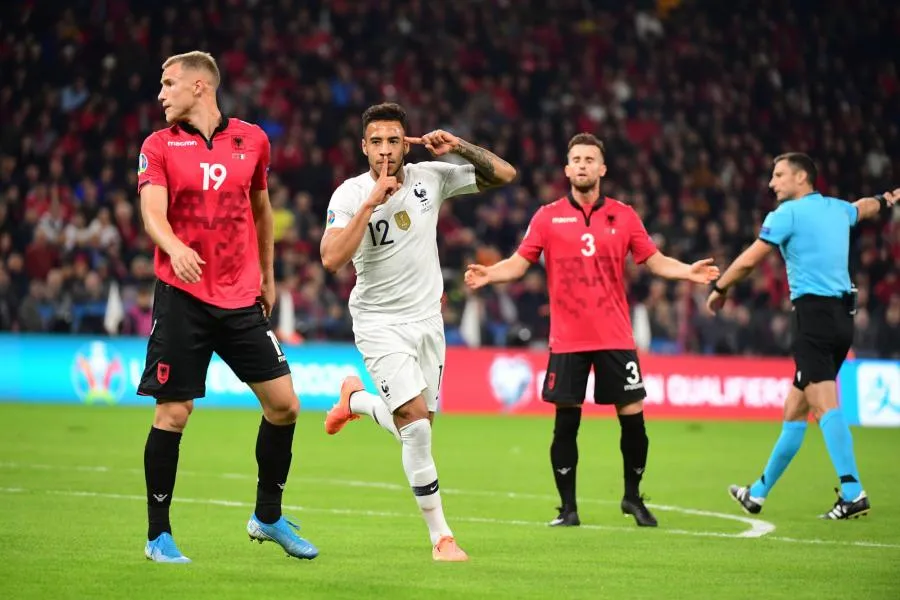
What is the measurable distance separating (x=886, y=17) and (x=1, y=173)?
1999 cm

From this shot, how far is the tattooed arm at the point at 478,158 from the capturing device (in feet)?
26.6

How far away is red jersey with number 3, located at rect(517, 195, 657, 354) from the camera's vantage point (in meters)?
10.2

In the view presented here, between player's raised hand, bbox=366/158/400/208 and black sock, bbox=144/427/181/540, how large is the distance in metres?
1.60

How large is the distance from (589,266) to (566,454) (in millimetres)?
1341

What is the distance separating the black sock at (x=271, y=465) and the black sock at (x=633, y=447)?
3004 millimetres

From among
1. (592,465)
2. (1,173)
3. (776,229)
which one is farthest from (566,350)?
(1,173)

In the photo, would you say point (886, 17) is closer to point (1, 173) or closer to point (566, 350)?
point (1, 173)

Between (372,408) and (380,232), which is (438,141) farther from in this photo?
(372,408)

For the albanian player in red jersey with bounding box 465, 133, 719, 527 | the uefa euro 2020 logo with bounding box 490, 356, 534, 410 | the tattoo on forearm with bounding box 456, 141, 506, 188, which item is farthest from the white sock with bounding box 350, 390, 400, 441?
the uefa euro 2020 logo with bounding box 490, 356, 534, 410

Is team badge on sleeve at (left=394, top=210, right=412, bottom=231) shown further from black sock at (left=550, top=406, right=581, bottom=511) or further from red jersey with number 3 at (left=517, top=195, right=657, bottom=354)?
black sock at (left=550, top=406, right=581, bottom=511)

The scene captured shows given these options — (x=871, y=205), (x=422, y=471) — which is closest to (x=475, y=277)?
(x=422, y=471)

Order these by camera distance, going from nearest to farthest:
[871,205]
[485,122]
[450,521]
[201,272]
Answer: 1. [201,272]
2. [450,521]
3. [871,205]
4. [485,122]

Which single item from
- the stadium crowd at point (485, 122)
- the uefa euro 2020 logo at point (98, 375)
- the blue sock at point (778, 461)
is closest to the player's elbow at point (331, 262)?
the blue sock at point (778, 461)

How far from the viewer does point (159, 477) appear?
24.9ft
